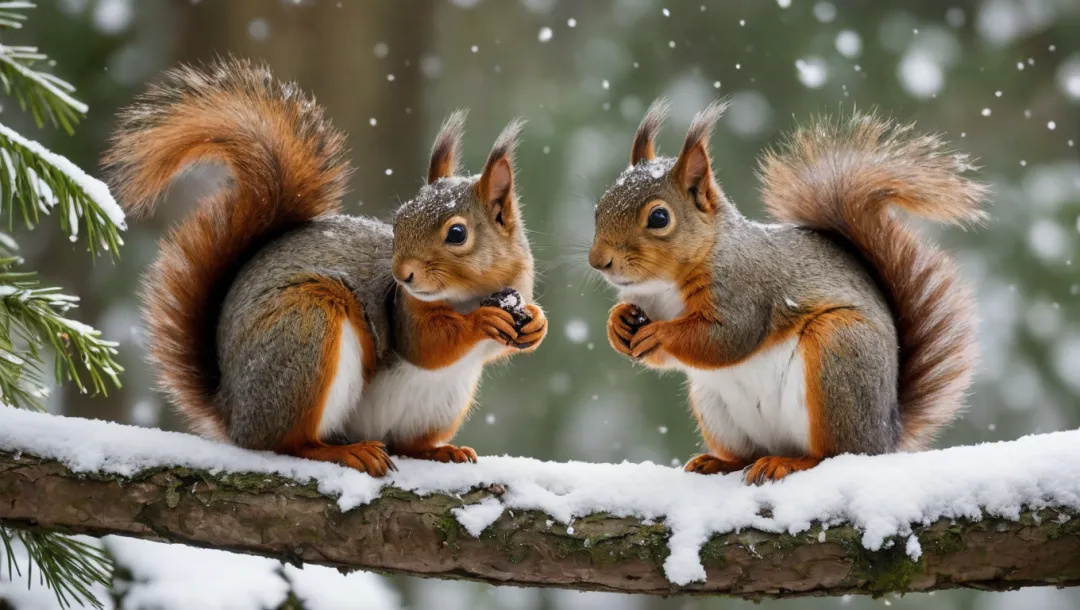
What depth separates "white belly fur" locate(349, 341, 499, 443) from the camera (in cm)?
222

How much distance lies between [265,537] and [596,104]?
3.51 m

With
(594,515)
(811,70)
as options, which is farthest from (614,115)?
(594,515)

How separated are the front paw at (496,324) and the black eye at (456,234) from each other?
0.14 meters

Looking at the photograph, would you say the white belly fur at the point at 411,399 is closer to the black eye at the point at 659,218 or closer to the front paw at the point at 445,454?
the front paw at the point at 445,454

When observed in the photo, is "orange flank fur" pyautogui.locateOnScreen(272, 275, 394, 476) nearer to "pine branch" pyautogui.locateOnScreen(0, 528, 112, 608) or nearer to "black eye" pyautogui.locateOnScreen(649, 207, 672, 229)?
"pine branch" pyautogui.locateOnScreen(0, 528, 112, 608)

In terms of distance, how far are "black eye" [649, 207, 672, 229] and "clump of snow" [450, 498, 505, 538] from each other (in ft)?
2.02

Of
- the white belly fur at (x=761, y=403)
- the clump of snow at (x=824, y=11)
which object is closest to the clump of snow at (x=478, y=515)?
the white belly fur at (x=761, y=403)

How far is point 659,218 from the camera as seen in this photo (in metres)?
2.14

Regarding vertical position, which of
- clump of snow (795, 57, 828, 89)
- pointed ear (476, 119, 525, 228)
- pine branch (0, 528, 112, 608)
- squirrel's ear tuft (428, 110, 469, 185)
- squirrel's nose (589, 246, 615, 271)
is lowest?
pine branch (0, 528, 112, 608)

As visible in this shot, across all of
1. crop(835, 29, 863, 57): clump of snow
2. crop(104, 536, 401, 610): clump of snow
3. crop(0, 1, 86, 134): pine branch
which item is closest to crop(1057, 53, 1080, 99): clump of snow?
crop(835, 29, 863, 57): clump of snow

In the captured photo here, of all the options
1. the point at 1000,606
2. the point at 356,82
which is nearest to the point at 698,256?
the point at 356,82

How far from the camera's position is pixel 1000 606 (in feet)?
16.7

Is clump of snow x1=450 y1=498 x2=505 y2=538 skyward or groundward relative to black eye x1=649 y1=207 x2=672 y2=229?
groundward

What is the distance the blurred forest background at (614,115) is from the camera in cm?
420
